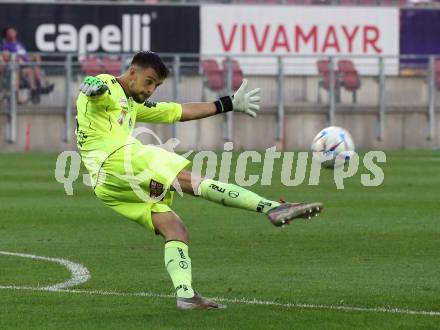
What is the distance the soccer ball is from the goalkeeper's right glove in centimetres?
448

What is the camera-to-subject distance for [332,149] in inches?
528

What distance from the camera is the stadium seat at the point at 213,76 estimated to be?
3428 centimetres

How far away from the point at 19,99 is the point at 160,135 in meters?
3.76

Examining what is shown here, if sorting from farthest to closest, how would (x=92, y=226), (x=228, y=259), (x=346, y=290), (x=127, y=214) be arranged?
(x=92, y=226) < (x=228, y=259) < (x=346, y=290) < (x=127, y=214)

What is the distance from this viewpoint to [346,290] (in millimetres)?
10312

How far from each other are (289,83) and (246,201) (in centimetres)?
2600

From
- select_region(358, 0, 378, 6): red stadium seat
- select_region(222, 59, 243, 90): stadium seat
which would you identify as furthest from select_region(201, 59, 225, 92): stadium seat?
select_region(358, 0, 378, 6): red stadium seat

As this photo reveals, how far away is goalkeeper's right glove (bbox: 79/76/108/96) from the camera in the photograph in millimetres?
9094

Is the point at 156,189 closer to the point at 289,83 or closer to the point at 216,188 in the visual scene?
the point at 216,188

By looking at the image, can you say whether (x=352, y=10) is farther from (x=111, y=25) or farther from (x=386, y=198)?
(x=386, y=198)

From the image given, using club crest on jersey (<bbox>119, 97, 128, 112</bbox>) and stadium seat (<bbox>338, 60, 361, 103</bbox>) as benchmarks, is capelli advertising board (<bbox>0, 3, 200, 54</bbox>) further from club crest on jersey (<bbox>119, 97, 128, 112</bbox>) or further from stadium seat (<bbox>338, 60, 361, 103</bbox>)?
club crest on jersey (<bbox>119, 97, 128, 112</bbox>)

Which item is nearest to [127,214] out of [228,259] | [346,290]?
[346,290]

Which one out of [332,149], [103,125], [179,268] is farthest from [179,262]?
[332,149]

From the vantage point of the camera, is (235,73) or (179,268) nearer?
(179,268)
